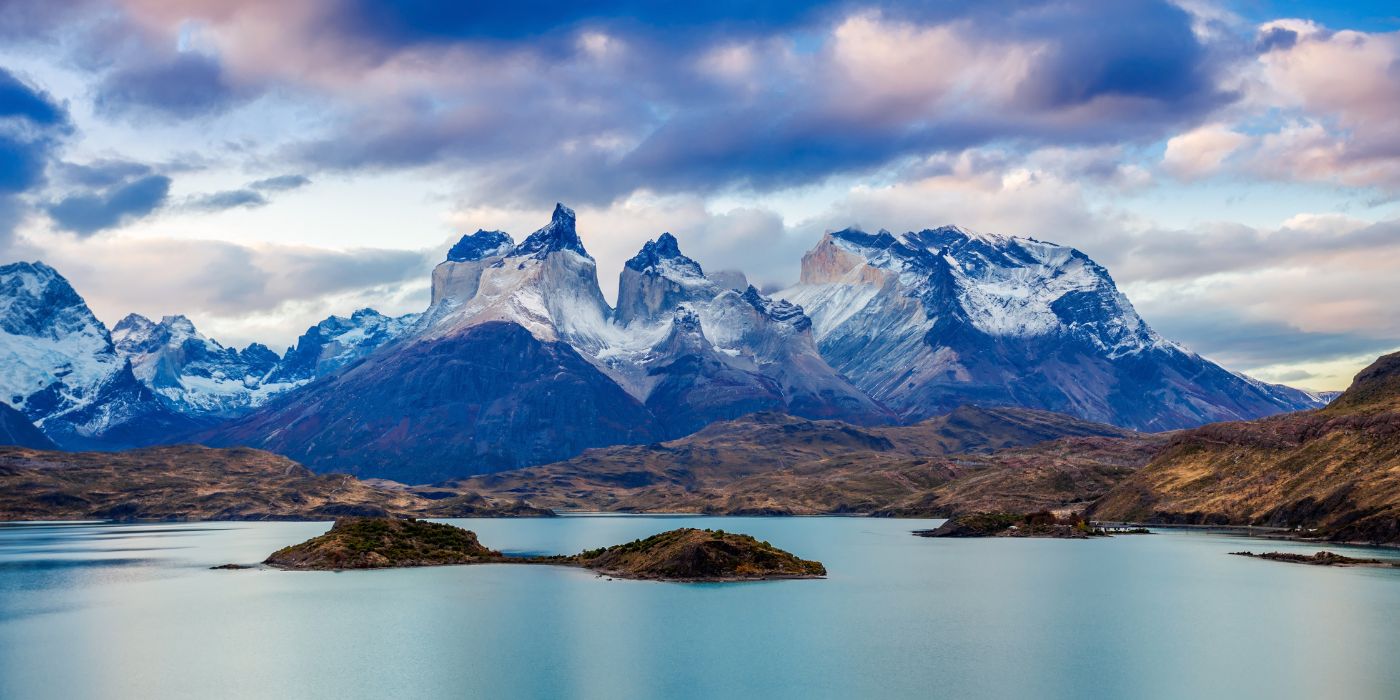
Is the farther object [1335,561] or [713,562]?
[1335,561]

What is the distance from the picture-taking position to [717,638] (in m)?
124

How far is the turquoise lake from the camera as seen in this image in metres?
99.1

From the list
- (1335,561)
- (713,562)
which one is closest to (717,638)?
(713,562)

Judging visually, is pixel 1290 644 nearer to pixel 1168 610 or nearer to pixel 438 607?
pixel 1168 610

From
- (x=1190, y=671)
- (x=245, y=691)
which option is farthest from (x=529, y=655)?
(x=1190, y=671)

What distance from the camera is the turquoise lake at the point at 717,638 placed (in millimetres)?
99062

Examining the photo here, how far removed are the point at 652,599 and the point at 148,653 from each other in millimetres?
63723

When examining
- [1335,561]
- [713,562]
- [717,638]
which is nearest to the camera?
[717,638]

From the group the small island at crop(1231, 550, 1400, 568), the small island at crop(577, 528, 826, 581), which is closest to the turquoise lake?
the small island at crop(577, 528, 826, 581)

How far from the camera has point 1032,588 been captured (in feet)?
562

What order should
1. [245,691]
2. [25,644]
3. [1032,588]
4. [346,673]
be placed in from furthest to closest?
[1032,588] → [25,644] → [346,673] → [245,691]

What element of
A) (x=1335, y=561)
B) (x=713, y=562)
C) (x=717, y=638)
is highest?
(x=1335, y=561)

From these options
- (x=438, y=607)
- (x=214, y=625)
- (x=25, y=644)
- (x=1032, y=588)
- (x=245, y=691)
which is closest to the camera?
(x=245, y=691)

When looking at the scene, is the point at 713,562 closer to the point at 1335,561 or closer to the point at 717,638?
the point at 717,638
